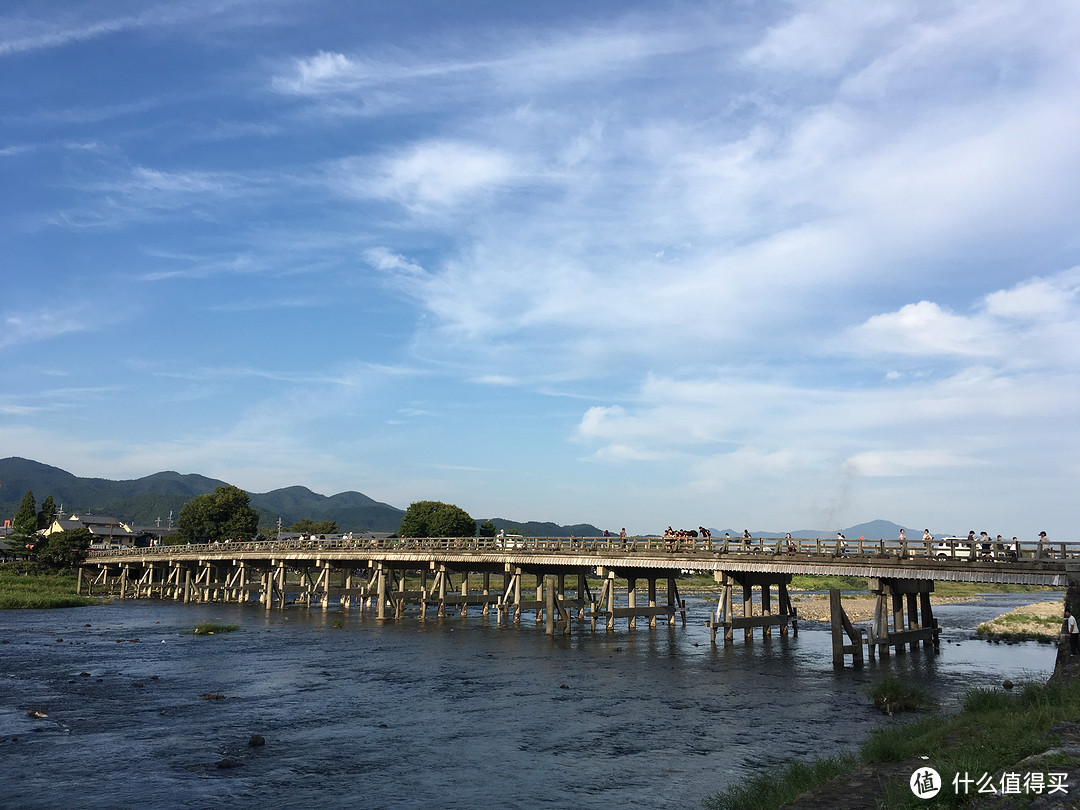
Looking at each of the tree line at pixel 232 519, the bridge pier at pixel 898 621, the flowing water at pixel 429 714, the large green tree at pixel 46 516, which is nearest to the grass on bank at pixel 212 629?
the flowing water at pixel 429 714

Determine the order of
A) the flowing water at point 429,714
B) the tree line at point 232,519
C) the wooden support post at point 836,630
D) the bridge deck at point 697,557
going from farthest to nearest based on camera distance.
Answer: the tree line at point 232,519 < the wooden support post at point 836,630 < the bridge deck at point 697,557 < the flowing water at point 429,714

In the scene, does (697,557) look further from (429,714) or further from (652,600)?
(429,714)

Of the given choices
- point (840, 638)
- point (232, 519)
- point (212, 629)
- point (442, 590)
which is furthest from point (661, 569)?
point (232, 519)

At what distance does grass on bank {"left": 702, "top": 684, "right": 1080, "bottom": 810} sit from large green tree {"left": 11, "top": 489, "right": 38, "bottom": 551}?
109 meters

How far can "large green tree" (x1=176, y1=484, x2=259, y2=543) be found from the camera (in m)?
129

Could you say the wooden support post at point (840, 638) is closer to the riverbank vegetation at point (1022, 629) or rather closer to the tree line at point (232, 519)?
the riverbank vegetation at point (1022, 629)

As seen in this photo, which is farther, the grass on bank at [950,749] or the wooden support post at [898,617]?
the wooden support post at [898,617]

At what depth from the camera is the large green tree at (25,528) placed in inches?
3925

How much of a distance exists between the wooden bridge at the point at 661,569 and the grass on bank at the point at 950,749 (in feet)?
34.9

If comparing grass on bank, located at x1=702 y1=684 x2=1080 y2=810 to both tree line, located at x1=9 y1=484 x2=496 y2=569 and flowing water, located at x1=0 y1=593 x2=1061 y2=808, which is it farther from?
tree line, located at x1=9 y1=484 x2=496 y2=569

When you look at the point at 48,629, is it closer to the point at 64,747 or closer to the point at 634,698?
the point at 64,747

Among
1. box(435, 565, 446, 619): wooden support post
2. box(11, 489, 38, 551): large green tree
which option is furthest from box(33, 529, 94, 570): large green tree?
box(435, 565, 446, 619): wooden support post

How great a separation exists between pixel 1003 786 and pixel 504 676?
75.1 feet

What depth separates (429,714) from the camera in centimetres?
2466
